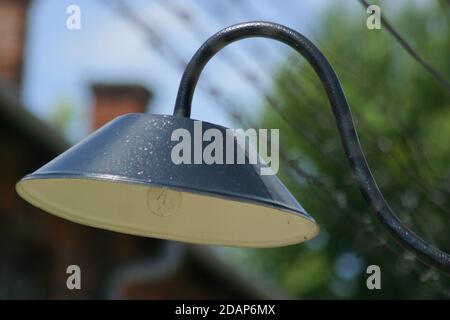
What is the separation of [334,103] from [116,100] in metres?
7.11

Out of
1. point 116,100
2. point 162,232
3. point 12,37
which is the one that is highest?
point 12,37

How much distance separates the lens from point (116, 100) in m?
9.12

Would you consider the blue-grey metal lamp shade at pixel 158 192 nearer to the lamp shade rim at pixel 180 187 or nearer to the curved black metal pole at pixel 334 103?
the lamp shade rim at pixel 180 187

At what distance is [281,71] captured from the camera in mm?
3354

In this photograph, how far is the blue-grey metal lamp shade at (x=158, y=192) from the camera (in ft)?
6.39

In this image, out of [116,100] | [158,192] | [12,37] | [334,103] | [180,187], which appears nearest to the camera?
[180,187]

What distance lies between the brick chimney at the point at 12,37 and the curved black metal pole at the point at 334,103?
19.0ft

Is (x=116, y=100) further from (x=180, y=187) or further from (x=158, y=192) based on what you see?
(x=180, y=187)

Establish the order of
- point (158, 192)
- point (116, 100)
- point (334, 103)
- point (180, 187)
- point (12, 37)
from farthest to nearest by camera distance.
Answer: point (116, 100) < point (12, 37) < point (158, 192) < point (334, 103) < point (180, 187)

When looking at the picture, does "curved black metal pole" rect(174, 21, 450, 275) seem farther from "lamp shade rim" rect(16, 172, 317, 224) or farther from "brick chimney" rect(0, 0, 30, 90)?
"brick chimney" rect(0, 0, 30, 90)

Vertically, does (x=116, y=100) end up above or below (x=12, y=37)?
below

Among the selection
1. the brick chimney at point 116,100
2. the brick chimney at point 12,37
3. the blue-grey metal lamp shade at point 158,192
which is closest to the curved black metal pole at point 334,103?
the blue-grey metal lamp shade at point 158,192

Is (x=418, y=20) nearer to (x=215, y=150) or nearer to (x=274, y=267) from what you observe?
(x=274, y=267)

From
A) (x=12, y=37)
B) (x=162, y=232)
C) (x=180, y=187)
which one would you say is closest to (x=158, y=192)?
(x=162, y=232)
